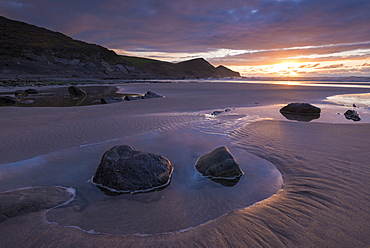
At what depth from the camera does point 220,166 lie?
148 inches

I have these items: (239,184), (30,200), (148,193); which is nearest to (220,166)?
(239,184)

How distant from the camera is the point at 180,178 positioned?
3.71m

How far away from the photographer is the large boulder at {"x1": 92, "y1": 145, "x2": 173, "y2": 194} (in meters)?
3.27

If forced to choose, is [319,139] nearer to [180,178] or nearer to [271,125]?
[271,125]

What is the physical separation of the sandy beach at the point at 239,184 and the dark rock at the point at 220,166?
0.95 feet

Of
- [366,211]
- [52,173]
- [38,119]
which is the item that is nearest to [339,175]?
[366,211]

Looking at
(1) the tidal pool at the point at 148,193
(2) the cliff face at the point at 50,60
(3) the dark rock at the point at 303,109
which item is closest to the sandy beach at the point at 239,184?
(1) the tidal pool at the point at 148,193

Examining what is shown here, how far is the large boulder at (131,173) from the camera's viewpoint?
3.27m

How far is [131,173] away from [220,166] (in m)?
1.63

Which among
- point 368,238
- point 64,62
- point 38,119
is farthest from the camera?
point 64,62

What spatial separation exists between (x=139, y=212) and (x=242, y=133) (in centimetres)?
458

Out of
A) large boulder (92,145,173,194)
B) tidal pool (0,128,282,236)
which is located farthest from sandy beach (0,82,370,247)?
large boulder (92,145,173,194)

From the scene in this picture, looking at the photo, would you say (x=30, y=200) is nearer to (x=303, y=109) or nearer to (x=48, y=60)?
(x=303, y=109)

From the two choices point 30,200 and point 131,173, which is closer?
point 30,200
